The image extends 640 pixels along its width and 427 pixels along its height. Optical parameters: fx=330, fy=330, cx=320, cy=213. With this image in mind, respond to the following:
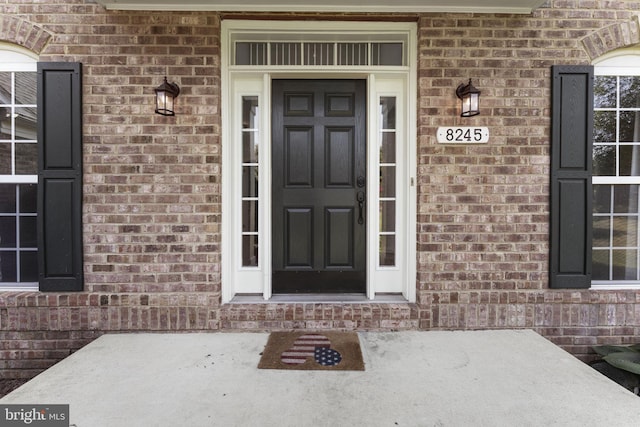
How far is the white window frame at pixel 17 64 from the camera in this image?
2.90 metres

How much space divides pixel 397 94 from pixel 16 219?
3.69 m

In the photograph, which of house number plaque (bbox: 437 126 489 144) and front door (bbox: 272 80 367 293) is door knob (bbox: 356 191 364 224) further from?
house number plaque (bbox: 437 126 489 144)

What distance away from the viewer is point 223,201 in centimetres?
298

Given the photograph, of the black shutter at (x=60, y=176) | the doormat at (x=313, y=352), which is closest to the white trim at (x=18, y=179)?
the black shutter at (x=60, y=176)

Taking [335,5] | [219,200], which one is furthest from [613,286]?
[219,200]

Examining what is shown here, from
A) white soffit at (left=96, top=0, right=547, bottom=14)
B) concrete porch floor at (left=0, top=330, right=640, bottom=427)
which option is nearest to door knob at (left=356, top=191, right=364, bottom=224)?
concrete porch floor at (left=0, top=330, right=640, bottom=427)

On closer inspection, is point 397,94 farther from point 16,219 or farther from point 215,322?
point 16,219

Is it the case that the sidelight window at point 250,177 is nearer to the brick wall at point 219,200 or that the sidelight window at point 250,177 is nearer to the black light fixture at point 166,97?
the brick wall at point 219,200

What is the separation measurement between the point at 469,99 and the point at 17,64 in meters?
3.95

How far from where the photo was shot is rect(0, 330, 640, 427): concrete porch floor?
1856 mm

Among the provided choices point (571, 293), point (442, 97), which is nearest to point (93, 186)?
point (442, 97)

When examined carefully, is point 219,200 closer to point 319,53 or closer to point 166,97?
point 166,97

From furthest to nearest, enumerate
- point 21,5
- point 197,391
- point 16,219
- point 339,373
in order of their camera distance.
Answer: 1. point 16,219
2. point 21,5
3. point 339,373
4. point 197,391

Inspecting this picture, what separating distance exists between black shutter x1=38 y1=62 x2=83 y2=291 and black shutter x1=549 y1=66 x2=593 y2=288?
13.5ft
